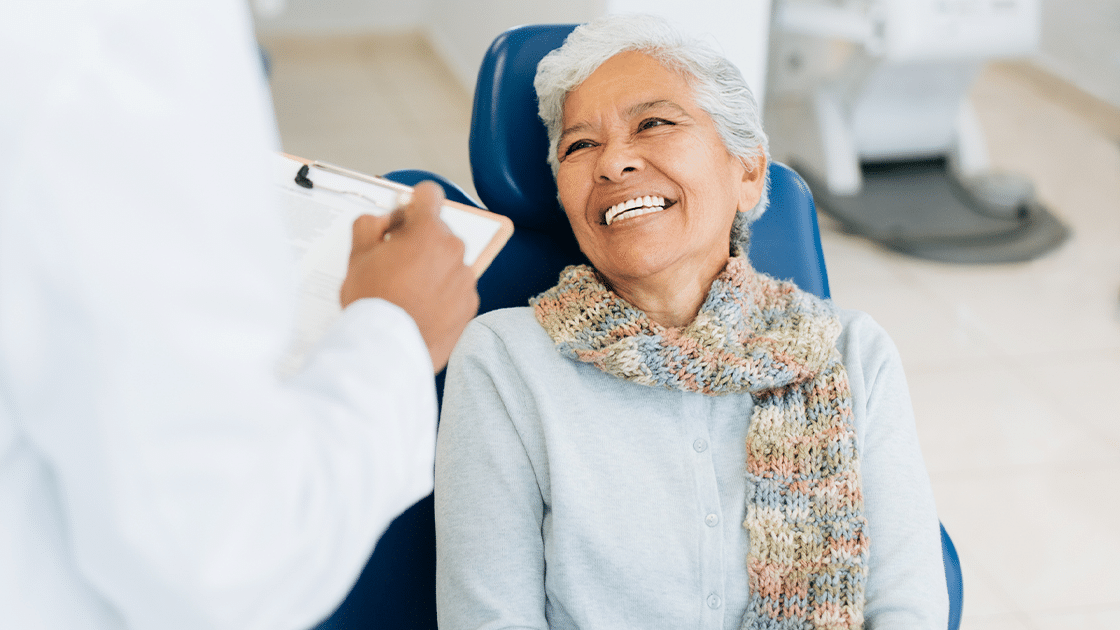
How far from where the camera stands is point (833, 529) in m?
1.11

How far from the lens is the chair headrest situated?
1.38 meters

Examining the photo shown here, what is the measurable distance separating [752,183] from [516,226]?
1.16ft

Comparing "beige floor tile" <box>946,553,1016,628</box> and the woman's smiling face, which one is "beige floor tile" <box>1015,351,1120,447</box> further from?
the woman's smiling face

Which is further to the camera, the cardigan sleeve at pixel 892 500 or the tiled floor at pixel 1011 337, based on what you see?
the tiled floor at pixel 1011 337

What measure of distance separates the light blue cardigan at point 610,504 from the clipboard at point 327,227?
24 centimetres

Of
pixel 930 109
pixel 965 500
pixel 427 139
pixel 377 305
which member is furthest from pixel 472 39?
pixel 377 305

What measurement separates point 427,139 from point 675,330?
3110 mm

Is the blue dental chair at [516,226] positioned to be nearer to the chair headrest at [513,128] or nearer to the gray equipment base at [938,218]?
the chair headrest at [513,128]

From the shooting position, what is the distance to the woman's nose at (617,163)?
4.07 ft

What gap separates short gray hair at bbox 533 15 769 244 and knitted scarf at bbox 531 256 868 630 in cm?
21

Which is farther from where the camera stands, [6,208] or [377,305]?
[377,305]

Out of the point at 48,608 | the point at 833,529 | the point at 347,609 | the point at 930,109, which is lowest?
the point at 930,109

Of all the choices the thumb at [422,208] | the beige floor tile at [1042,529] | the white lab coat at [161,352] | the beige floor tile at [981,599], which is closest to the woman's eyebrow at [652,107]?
the thumb at [422,208]

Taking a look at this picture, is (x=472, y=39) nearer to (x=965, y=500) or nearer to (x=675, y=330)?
(x=965, y=500)
